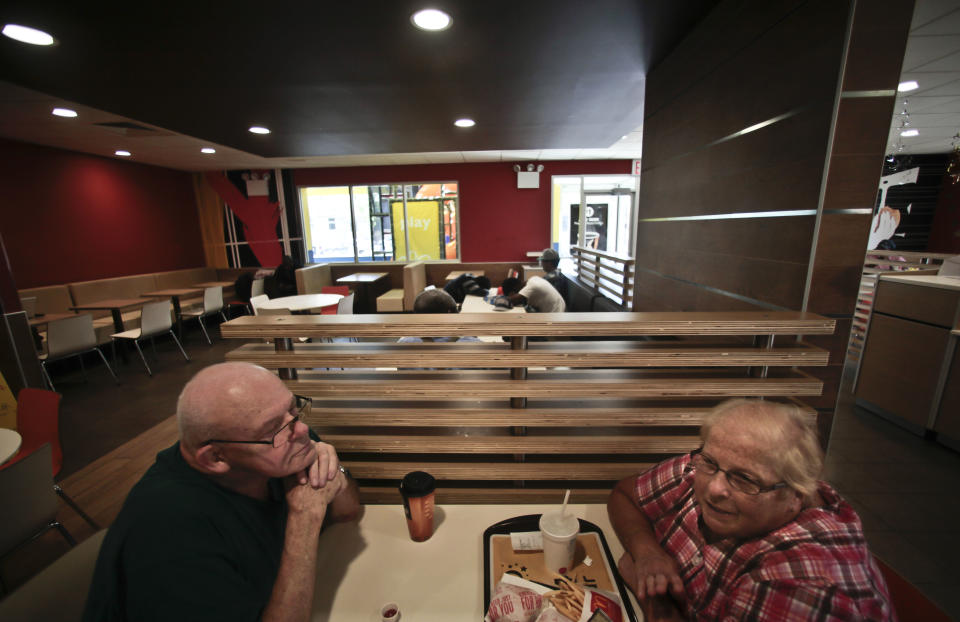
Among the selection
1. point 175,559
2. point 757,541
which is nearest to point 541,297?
point 757,541

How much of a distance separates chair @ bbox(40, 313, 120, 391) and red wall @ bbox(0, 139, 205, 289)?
7.04 ft

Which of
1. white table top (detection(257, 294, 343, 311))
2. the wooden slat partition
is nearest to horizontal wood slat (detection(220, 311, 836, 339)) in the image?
the wooden slat partition

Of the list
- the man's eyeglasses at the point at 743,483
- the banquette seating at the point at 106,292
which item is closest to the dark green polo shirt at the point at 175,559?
the man's eyeglasses at the point at 743,483

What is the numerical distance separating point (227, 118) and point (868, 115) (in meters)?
3.85

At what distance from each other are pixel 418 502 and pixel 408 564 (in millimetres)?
155

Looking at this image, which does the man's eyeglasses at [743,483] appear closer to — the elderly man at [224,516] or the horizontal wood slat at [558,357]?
the horizontal wood slat at [558,357]

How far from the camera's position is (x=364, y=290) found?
22.1ft

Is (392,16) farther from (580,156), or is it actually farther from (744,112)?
(580,156)

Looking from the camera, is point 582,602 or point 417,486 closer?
point 582,602

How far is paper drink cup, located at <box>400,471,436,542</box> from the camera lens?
102cm

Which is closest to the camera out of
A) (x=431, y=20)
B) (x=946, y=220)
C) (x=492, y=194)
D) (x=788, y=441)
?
(x=788, y=441)

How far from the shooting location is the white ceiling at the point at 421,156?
2.82 metres

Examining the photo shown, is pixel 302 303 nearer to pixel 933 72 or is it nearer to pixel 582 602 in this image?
pixel 582 602

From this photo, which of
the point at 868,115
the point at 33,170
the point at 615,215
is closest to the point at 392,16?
the point at 868,115
